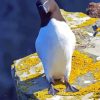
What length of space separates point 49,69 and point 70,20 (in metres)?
1.81

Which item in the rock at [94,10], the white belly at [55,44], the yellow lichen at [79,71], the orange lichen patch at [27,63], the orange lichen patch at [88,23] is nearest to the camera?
the white belly at [55,44]

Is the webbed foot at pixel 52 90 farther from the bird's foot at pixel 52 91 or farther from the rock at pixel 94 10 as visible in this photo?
the rock at pixel 94 10

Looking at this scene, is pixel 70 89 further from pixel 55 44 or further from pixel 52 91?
pixel 55 44

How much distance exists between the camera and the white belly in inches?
197

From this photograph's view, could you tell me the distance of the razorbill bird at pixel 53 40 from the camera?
5004mm

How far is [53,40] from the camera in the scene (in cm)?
500

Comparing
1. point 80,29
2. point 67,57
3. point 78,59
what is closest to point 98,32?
point 80,29

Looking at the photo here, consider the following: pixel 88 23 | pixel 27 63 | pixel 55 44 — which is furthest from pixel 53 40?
pixel 88 23

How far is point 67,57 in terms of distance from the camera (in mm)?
5137

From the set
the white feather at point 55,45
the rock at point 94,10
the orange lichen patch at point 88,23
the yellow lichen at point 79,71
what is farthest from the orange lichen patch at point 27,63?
the rock at point 94,10

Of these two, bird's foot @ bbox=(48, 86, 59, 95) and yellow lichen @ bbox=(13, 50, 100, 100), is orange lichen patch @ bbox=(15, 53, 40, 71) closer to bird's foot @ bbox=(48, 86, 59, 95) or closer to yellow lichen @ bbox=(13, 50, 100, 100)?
yellow lichen @ bbox=(13, 50, 100, 100)

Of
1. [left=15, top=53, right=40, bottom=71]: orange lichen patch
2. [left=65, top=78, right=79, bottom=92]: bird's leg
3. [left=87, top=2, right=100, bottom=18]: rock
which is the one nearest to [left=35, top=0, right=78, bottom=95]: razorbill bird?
[left=65, top=78, right=79, bottom=92]: bird's leg

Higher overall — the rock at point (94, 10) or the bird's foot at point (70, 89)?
the bird's foot at point (70, 89)

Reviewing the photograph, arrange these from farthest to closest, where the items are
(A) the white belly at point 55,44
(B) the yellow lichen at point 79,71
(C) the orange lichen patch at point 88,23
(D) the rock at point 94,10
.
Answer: (D) the rock at point 94,10 → (C) the orange lichen patch at point 88,23 → (B) the yellow lichen at point 79,71 → (A) the white belly at point 55,44
